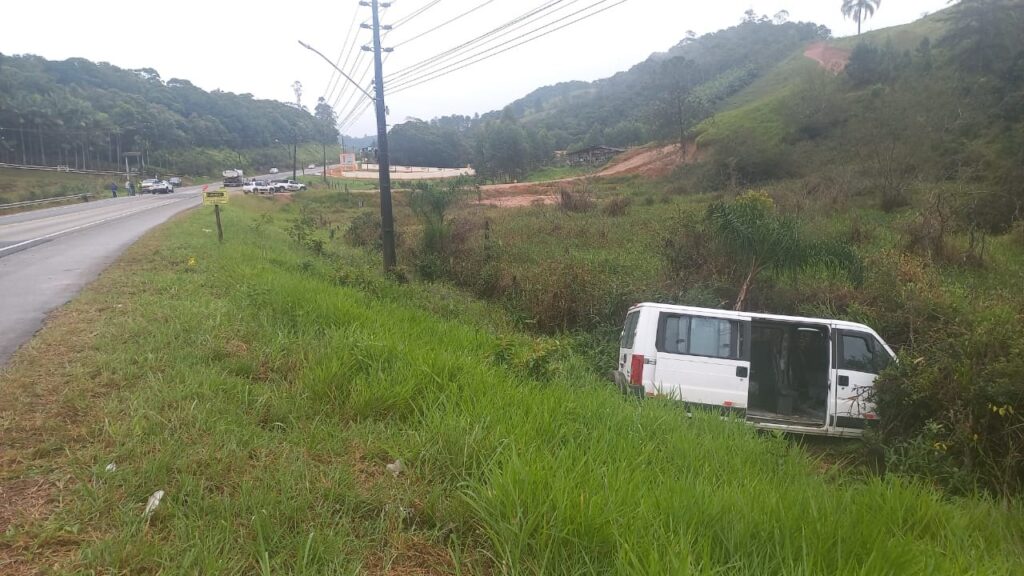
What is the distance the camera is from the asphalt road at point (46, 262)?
7.09 m

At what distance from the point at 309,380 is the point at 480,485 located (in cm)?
228

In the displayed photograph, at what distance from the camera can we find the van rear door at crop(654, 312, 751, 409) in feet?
23.3

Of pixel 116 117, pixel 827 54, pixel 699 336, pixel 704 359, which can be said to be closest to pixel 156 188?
pixel 116 117

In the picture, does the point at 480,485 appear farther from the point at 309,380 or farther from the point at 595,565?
the point at 309,380

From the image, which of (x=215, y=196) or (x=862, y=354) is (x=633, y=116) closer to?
(x=215, y=196)

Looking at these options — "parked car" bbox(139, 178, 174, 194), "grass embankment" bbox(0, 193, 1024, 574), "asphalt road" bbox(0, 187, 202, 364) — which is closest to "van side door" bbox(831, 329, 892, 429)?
"grass embankment" bbox(0, 193, 1024, 574)

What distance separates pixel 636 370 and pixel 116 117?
284ft

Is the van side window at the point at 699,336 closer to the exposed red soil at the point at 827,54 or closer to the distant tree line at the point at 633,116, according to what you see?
the distant tree line at the point at 633,116

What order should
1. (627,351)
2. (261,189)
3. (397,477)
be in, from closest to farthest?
1. (397,477)
2. (627,351)
3. (261,189)

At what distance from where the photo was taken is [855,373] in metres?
7.13

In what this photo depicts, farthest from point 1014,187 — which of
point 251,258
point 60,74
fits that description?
point 60,74

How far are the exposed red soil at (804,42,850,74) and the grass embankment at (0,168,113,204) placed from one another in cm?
8338

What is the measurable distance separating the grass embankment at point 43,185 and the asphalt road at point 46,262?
2210 centimetres

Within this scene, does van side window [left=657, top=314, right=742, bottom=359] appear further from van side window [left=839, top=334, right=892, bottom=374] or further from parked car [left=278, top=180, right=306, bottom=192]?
parked car [left=278, top=180, right=306, bottom=192]
